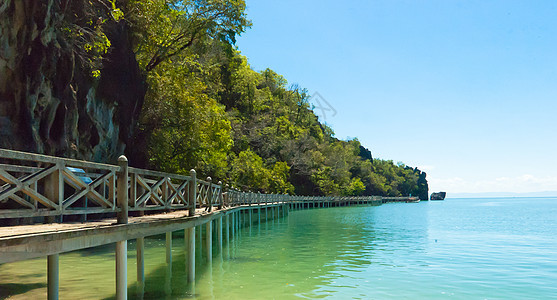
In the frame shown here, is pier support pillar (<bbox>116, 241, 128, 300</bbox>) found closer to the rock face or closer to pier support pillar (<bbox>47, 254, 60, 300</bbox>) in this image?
pier support pillar (<bbox>47, 254, 60, 300</bbox>)

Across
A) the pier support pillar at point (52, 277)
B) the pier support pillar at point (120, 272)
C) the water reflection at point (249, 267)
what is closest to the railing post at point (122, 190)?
the pier support pillar at point (120, 272)

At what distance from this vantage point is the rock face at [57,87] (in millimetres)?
14406

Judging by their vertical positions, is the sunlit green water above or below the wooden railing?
below

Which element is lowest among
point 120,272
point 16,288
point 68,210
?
point 16,288

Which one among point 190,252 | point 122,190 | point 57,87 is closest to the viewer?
point 122,190

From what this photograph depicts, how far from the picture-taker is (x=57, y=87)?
56.2 feet

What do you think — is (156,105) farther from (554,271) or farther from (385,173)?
(385,173)

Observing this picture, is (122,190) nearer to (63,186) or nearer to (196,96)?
(63,186)

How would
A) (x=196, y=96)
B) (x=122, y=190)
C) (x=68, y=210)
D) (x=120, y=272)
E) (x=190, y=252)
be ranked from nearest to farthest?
(x=68, y=210), (x=122, y=190), (x=120, y=272), (x=190, y=252), (x=196, y=96)

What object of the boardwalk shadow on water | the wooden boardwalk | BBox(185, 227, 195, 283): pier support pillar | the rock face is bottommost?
the boardwalk shadow on water

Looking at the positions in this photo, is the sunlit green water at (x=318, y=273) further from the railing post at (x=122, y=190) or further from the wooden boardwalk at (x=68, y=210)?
the railing post at (x=122, y=190)

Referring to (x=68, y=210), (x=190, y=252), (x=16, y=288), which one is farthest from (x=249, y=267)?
(x=68, y=210)

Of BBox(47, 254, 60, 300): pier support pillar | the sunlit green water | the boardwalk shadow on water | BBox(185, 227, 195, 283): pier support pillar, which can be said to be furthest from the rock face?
BBox(185, 227, 195, 283): pier support pillar

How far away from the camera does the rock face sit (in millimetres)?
14406
